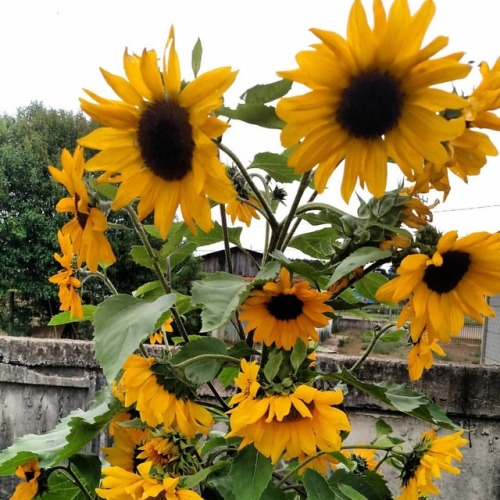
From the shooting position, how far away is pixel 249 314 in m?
0.49

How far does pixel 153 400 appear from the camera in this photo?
1.56 ft

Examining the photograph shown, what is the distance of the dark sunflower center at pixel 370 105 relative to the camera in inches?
12.0

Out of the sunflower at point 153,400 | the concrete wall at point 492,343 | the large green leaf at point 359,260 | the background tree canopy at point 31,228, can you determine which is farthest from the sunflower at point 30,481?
the background tree canopy at point 31,228

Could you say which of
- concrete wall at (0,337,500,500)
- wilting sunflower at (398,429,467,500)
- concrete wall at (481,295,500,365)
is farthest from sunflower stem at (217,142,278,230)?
concrete wall at (481,295,500,365)

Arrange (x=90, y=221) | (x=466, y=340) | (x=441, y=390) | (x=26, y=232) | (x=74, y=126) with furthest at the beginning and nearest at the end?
(x=466, y=340) → (x=74, y=126) → (x=26, y=232) → (x=441, y=390) → (x=90, y=221)

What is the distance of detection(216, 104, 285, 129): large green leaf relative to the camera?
1.20ft

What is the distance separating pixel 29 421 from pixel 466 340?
9138mm

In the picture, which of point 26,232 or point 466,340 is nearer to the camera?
point 26,232

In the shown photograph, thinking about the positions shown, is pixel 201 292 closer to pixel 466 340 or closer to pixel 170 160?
pixel 170 160

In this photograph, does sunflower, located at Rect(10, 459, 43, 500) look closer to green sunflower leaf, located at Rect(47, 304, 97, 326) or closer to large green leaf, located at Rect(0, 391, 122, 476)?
large green leaf, located at Rect(0, 391, 122, 476)

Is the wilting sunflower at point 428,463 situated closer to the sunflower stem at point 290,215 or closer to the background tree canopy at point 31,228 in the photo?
the sunflower stem at point 290,215

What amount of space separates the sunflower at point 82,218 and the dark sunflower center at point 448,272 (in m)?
0.25

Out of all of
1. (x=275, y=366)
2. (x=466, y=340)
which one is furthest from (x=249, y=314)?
(x=466, y=340)

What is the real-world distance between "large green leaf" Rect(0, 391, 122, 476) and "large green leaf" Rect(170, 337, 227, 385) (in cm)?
11
